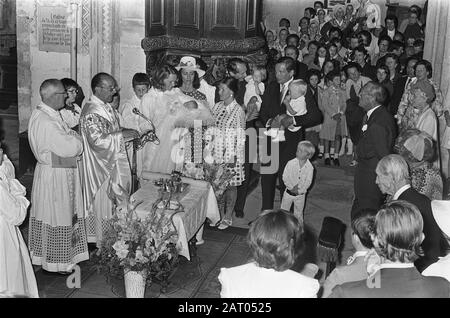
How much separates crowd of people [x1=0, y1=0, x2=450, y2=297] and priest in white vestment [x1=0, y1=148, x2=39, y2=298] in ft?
0.05

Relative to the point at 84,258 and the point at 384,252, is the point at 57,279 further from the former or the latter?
the point at 384,252

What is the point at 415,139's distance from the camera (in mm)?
6195

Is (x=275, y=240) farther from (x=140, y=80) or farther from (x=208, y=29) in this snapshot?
(x=208, y=29)

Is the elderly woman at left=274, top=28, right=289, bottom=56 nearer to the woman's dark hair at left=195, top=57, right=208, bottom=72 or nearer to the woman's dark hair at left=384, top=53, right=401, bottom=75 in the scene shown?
the woman's dark hair at left=384, top=53, right=401, bottom=75

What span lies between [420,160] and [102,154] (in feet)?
11.2

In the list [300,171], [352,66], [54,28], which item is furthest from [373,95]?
[54,28]

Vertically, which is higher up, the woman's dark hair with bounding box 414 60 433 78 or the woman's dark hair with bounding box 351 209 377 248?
the woman's dark hair with bounding box 414 60 433 78

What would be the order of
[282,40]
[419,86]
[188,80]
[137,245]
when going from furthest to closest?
[282,40]
[419,86]
[188,80]
[137,245]

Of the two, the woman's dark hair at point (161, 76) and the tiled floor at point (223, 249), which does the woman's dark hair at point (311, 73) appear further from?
the woman's dark hair at point (161, 76)

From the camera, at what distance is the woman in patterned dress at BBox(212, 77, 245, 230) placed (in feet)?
26.1

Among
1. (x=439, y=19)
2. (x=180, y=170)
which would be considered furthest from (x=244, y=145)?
(x=439, y=19)

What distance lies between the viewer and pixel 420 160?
20.1 feet

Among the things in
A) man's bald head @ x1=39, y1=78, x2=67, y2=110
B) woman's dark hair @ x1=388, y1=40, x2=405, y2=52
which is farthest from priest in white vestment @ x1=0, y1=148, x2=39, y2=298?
woman's dark hair @ x1=388, y1=40, x2=405, y2=52

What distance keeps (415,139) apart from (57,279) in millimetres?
3946
